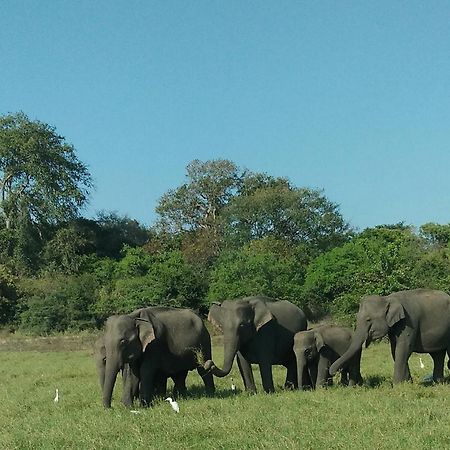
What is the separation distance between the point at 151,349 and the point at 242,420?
3.95m

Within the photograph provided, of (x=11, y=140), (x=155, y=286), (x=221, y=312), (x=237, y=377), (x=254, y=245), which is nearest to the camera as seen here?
(x=221, y=312)

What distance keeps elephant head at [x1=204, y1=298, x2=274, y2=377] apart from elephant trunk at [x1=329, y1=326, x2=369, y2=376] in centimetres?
162

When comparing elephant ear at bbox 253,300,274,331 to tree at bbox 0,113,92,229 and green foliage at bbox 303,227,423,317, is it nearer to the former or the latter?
green foliage at bbox 303,227,423,317

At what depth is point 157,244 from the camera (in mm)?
58750

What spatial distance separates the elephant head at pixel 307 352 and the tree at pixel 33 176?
41.6m

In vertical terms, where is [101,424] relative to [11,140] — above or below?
below

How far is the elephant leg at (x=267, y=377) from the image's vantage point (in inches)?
587

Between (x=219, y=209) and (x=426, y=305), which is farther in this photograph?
(x=219, y=209)

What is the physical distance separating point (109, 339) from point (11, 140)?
4406 cm

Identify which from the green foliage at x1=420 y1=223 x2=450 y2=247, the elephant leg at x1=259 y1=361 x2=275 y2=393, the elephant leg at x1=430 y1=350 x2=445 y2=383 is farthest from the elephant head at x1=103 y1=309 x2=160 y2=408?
the green foliage at x1=420 y1=223 x2=450 y2=247

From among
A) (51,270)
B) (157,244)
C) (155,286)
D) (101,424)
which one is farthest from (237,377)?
(157,244)

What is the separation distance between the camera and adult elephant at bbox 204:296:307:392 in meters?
14.8

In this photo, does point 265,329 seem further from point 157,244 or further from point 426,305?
point 157,244

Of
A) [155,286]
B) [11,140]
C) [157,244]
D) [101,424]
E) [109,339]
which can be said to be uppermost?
[11,140]
